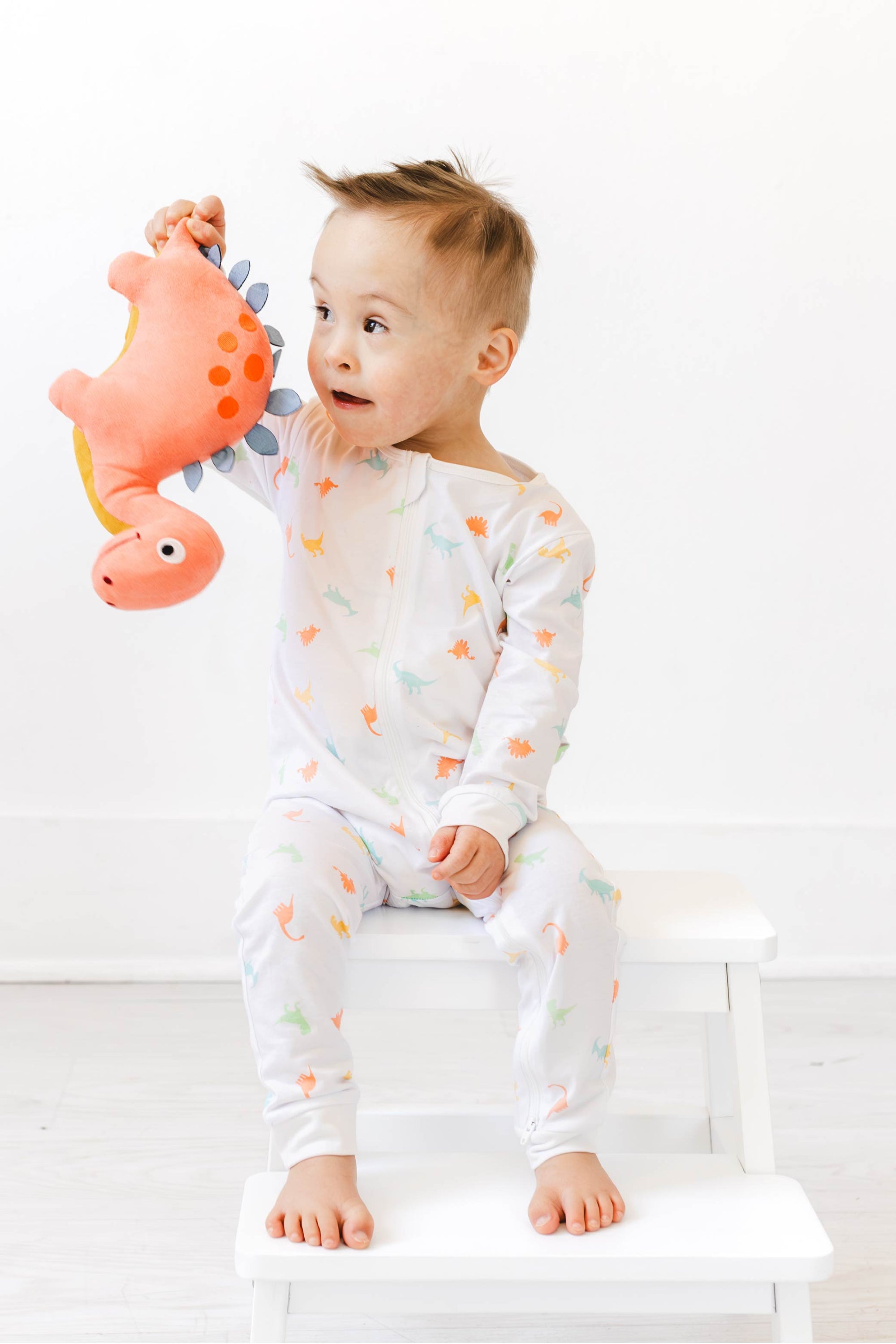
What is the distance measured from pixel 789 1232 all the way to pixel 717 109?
1.21 meters

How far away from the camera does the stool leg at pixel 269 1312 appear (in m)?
0.78

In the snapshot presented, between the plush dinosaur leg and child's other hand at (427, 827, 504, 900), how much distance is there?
0.41 metres

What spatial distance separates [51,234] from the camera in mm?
1502

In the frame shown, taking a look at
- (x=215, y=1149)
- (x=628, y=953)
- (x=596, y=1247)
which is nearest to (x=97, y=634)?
(x=215, y=1149)

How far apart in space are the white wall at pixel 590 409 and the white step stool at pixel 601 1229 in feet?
2.10

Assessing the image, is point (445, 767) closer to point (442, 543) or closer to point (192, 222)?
point (442, 543)

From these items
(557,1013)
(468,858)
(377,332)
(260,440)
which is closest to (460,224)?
(377,332)

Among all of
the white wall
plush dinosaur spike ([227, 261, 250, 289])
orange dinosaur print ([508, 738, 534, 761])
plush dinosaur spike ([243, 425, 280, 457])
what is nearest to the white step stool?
orange dinosaur print ([508, 738, 534, 761])

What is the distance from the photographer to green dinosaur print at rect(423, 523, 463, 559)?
3.18 feet

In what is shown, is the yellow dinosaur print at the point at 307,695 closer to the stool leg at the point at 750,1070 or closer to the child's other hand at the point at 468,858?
the child's other hand at the point at 468,858

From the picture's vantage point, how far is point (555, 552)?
962mm

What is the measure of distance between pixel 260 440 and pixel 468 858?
0.31 m

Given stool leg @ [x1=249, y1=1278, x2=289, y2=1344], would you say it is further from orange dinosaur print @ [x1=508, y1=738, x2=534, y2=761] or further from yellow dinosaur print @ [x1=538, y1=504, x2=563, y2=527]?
yellow dinosaur print @ [x1=538, y1=504, x2=563, y2=527]

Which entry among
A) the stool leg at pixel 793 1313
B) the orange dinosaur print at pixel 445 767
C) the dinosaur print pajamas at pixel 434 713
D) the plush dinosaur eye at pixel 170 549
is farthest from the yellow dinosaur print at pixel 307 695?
the stool leg at pixel 793 1313
